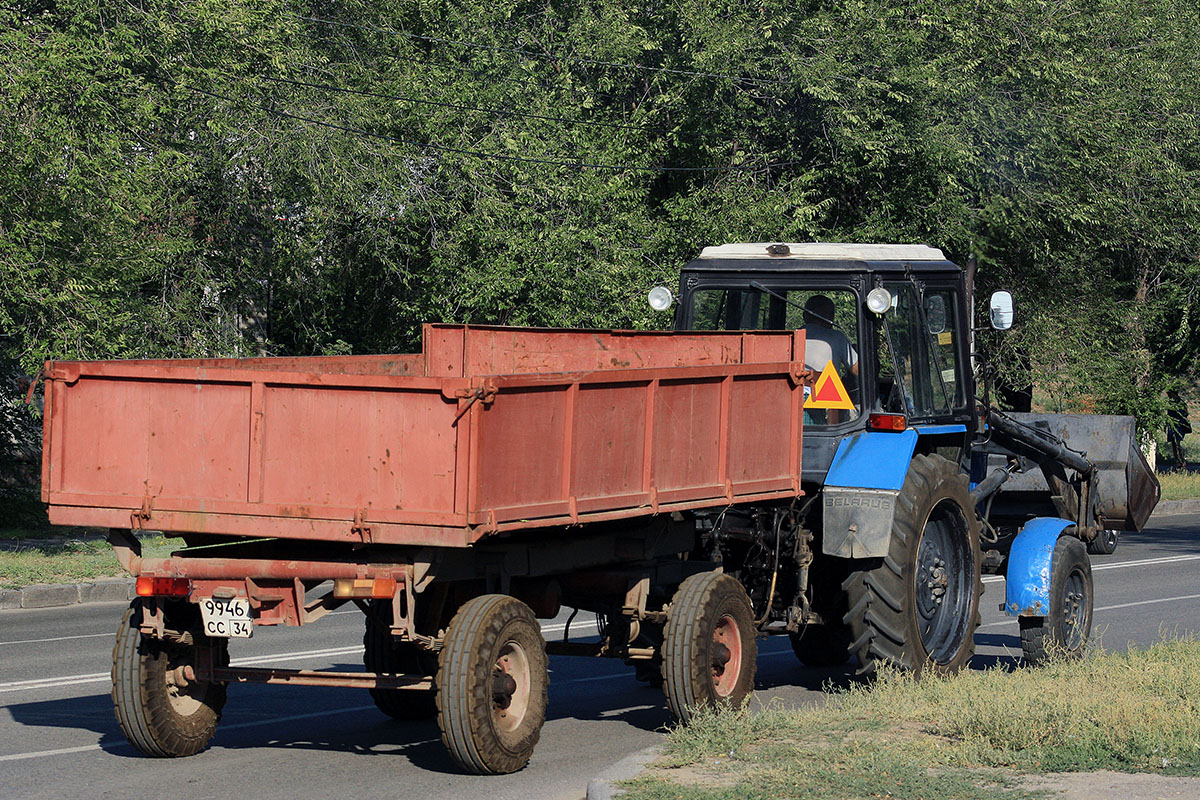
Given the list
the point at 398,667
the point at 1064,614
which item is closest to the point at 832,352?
the point at 1064,614

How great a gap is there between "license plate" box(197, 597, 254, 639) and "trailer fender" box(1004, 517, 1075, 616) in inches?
223

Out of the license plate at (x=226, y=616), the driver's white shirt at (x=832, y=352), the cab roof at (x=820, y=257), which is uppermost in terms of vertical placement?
the cab roof at (x=820, y=257)

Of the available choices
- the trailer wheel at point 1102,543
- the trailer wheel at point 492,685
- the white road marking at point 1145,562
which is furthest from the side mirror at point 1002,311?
the white road marking at point 1145,562

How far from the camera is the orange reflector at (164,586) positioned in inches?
284

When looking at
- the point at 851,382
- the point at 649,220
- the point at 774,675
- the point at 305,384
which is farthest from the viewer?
the point at 649,220

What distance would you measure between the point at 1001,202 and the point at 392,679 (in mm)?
20505

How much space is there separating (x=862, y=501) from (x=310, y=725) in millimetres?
3604

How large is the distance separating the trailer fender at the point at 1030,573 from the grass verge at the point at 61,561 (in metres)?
8.51

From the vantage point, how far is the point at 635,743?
336 inches

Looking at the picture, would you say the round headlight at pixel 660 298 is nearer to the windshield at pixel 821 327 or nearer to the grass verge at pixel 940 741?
the windshield at pixel 821 327

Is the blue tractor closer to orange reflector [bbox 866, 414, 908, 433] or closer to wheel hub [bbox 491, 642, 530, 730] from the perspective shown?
orange reflector [bbox 866, 414, 908, 433]

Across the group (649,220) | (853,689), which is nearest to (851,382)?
(853,689)

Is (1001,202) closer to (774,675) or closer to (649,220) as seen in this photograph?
(649,220)

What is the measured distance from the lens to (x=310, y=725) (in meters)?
9.08
